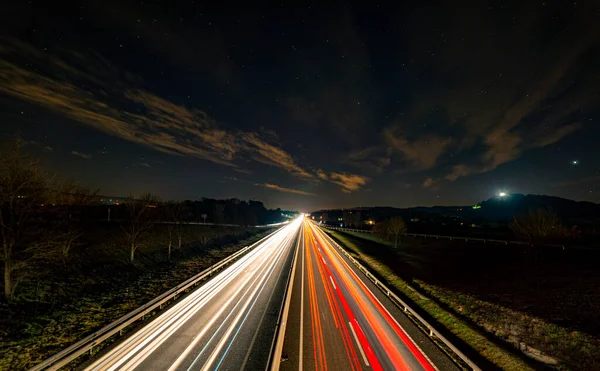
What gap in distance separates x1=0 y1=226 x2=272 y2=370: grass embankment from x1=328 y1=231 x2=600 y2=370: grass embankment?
20.3 metres

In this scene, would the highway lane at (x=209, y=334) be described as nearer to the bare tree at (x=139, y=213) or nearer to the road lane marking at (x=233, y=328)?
the road lane marking at (x=233, y=328)

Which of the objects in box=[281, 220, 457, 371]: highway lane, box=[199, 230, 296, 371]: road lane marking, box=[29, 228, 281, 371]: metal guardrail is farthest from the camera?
box=[281, 220, 457, 371]: highway lane

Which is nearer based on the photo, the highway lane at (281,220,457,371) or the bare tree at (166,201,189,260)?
the highway lane at (281,220,457,371)

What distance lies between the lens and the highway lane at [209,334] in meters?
9.84

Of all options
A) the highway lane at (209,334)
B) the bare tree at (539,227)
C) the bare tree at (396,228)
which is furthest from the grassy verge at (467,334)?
the bare tree at (396,228)

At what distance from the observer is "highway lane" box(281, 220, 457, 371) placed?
1056 cm

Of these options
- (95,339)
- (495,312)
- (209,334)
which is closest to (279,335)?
(209,334)

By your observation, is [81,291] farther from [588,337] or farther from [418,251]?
[418,251]

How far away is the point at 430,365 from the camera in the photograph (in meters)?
10.7

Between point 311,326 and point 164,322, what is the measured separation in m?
8.13

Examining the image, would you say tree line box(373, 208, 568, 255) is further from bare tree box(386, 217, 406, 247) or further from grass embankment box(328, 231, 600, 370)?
bare tree box(386, 217, 406, 247)

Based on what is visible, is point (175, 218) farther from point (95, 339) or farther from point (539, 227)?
point (539, 227)

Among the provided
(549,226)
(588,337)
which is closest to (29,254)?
(588,337)

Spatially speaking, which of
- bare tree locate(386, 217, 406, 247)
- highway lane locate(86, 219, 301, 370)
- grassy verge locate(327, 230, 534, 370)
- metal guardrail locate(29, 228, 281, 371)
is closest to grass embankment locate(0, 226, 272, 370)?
metal guardrail locate(29, 228, 281, 371)
